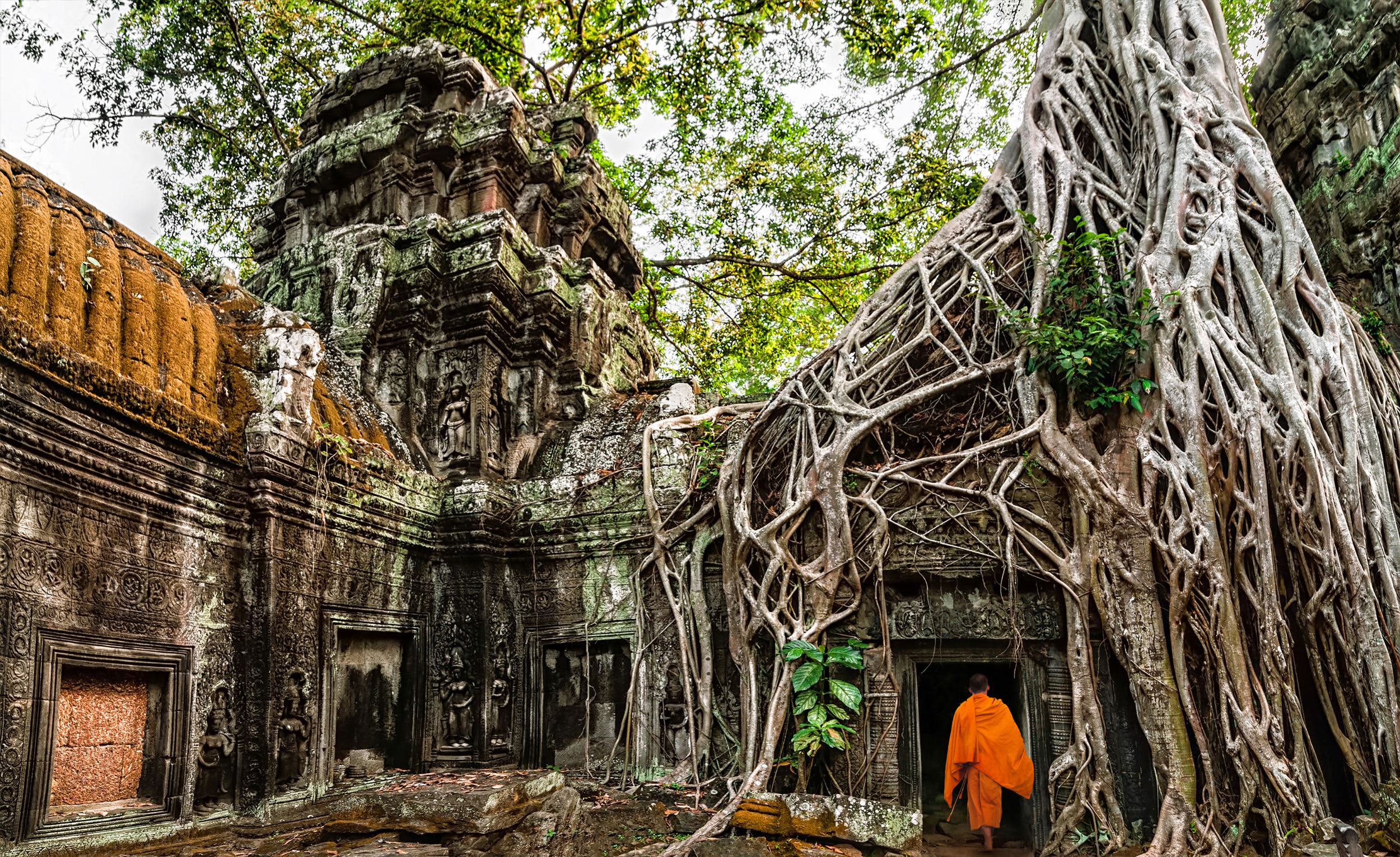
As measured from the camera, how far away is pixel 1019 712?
16.7 feet

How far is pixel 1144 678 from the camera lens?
4.37m

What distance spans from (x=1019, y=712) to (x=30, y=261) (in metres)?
5.83

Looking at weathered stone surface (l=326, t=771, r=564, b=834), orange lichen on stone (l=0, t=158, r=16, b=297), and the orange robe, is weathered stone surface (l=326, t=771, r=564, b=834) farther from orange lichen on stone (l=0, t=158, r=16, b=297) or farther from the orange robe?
orange lichen on stone (l=0, t=158, r=16, b=297)

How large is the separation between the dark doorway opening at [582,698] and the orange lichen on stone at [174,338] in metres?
3.03

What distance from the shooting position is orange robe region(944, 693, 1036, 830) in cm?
466

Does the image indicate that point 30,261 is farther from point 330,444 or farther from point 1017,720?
point 1017,720

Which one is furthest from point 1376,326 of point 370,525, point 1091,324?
point 370,525

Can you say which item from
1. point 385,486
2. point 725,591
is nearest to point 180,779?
point 385,486

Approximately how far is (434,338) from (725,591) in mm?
3726

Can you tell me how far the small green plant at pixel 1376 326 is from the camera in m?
6.00

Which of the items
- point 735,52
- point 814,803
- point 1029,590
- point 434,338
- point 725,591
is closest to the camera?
point 814,803

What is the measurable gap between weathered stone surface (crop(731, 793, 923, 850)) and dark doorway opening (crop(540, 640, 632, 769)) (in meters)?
2.12

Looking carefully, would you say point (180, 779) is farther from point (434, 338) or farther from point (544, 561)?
point (434, 338)

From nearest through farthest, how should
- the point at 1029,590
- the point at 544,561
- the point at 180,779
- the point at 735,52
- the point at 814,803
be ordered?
1. the point at 814,803
2. the point at 180,779
3. the point at 1029,590
4. the point at 544,561
5. the point at 735,52
